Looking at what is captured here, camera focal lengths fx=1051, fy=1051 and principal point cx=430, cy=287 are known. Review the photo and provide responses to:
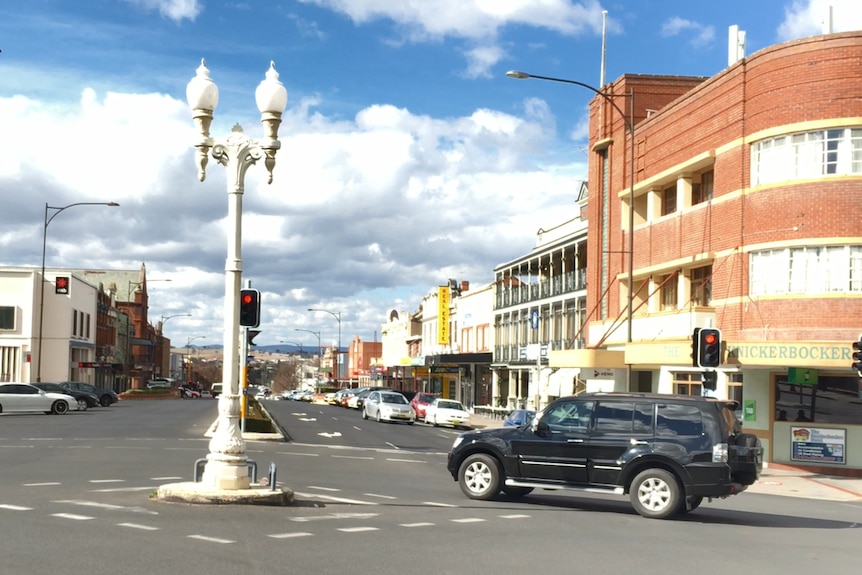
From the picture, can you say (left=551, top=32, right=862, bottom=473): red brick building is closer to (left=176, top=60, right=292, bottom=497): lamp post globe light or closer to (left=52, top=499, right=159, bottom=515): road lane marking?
(left=176, top=60, right=292, bottom=497): lamp post globe light

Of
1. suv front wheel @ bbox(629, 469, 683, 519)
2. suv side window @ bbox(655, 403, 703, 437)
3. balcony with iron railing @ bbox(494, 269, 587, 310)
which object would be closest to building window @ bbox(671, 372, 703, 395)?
balcony with iron railing @ bbox(494, 269, 587, 310)

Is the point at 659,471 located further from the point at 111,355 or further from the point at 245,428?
the point at 111,355

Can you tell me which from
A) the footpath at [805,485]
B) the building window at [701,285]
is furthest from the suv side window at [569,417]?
the building window at [701,285]

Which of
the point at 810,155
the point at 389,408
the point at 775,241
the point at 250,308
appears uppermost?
the point at 810,155

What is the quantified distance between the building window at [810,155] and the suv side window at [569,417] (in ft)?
49.7

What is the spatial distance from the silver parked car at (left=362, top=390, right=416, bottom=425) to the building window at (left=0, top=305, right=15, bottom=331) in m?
32.8

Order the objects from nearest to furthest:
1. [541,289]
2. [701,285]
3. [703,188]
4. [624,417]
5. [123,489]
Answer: [624,417] < [123,489] < [701,285] < [703,188] < [541,289]

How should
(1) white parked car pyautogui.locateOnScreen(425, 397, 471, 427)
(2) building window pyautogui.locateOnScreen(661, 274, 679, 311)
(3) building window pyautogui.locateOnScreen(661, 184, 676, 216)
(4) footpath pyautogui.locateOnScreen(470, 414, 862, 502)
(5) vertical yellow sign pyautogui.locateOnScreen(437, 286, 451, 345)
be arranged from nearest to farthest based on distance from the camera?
(4) footpath pyautogui.locateOnScreen(470, 414, 862, 502) < (2) building window pyautogui.locateOnScreen(661, 274, 679, 311) < (3) building window pyautogui.locateOnScreen(661, 184, 676, 216) < (1) white parked car pyautogui.locateOnScreen(425, 397, 471, 427) < (5) vertical yellow sign pyautogui.locateOnScreen(437, 286, 451, 345)

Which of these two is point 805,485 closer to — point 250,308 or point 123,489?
point 250,308

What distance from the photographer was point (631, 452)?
15.2 metres

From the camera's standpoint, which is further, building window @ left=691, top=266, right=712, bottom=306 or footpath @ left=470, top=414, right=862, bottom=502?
building window @ left=691, top=266, right=712, bottom=306

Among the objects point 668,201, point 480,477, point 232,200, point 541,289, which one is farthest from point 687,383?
point 541,289

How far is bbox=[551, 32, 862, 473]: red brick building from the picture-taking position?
90.3ft

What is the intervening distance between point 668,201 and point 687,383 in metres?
6.82
